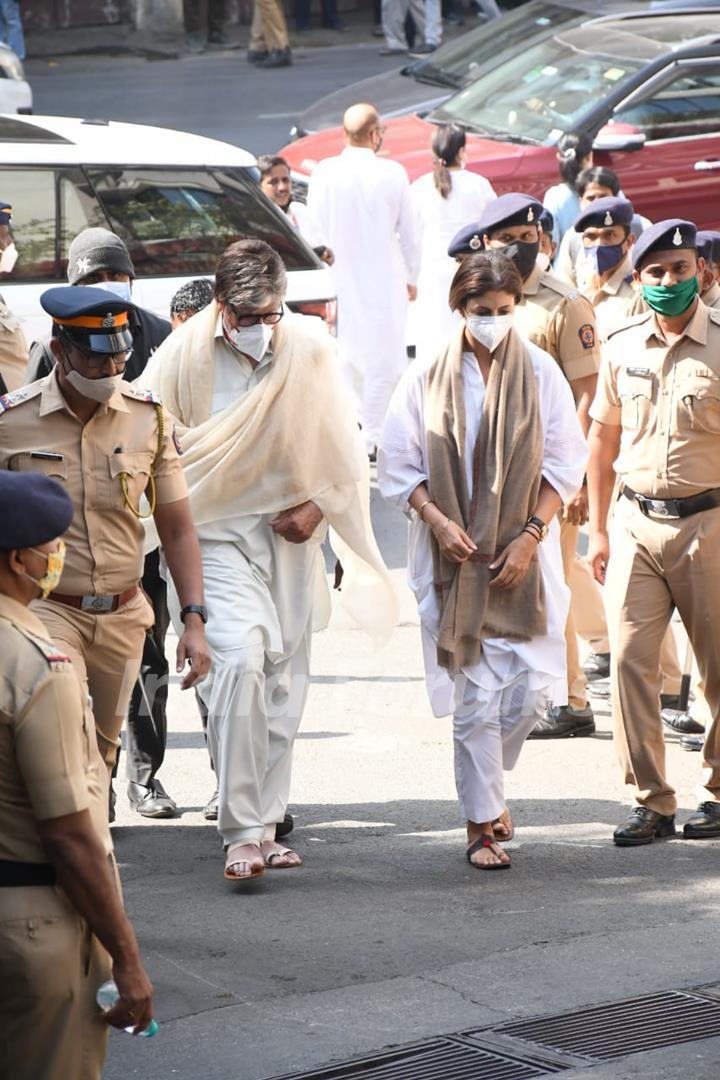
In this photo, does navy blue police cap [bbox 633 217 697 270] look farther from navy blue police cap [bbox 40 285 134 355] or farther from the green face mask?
navy blue police cap [bbox 40 285 134 355]

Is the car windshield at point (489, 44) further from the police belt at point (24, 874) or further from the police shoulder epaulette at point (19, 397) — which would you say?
the police belt at point (24, 874)

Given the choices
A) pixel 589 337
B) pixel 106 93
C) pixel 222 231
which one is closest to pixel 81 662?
pixel 589 337

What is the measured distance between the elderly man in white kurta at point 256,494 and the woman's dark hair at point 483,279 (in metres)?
0.49

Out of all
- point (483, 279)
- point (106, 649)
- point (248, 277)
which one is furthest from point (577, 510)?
point (106, 649)

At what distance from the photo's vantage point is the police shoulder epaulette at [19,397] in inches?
199

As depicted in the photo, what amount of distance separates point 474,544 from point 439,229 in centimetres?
601

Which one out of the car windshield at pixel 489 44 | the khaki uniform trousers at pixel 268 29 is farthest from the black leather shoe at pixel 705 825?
the khaki uniform trousers at pixel 268 29

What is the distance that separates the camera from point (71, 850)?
330 centimetres

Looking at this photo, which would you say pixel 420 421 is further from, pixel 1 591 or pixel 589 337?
pixel 1 591

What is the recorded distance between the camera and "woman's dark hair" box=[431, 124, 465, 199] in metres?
11.6

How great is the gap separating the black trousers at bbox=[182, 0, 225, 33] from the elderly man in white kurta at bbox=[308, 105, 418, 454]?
15285mm

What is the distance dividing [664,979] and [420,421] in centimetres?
210

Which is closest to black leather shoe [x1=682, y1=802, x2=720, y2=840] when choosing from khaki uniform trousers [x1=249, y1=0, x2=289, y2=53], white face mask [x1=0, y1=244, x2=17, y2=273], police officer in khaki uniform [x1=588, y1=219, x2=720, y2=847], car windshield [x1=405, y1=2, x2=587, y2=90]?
police officer in khaki uniform [x1=588, y1=219, x2=720, y2=847]

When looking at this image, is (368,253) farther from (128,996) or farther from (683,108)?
(128,996)
